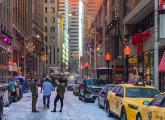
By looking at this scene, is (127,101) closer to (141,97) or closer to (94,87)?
(141,97)

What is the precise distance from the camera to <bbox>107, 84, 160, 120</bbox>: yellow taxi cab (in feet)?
54.6

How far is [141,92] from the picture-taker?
61.5 ft

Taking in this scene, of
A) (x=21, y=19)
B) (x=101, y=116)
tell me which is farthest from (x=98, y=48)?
(x=101, y=116)

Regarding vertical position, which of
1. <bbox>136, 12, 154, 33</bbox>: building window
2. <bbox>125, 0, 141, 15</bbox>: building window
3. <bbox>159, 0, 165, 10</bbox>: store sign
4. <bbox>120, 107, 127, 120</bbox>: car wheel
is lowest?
<bbox>120, 107, 127, 120</bbox>: car wheel

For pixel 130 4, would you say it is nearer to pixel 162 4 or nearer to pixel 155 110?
pixel 162 4

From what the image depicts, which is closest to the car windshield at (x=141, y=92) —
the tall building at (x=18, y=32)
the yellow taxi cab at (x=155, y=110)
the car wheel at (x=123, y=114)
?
the car wheel at (x=123, y=114)

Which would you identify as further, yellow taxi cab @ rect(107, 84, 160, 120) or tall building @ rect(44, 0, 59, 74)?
tall building @ rect(44, 0, 59, 74)

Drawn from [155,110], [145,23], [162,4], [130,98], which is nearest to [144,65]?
[145,23]

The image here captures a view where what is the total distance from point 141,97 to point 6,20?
52029 millimetres

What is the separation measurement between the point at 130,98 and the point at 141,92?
0.95 meters

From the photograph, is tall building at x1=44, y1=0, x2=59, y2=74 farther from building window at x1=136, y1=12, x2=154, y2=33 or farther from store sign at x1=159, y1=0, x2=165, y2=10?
store sign at x1=159, y1=0, x2=165, y2=10

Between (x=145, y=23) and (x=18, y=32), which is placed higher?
(x=18, y=32)

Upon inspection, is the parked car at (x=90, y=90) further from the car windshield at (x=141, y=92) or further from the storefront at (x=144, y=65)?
the car windshield at (x=141, y=92)

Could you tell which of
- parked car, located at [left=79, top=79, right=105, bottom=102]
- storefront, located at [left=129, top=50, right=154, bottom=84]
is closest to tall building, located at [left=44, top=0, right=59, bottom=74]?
storefront, located at [left=129, top=50, right=154, bottom=84]
